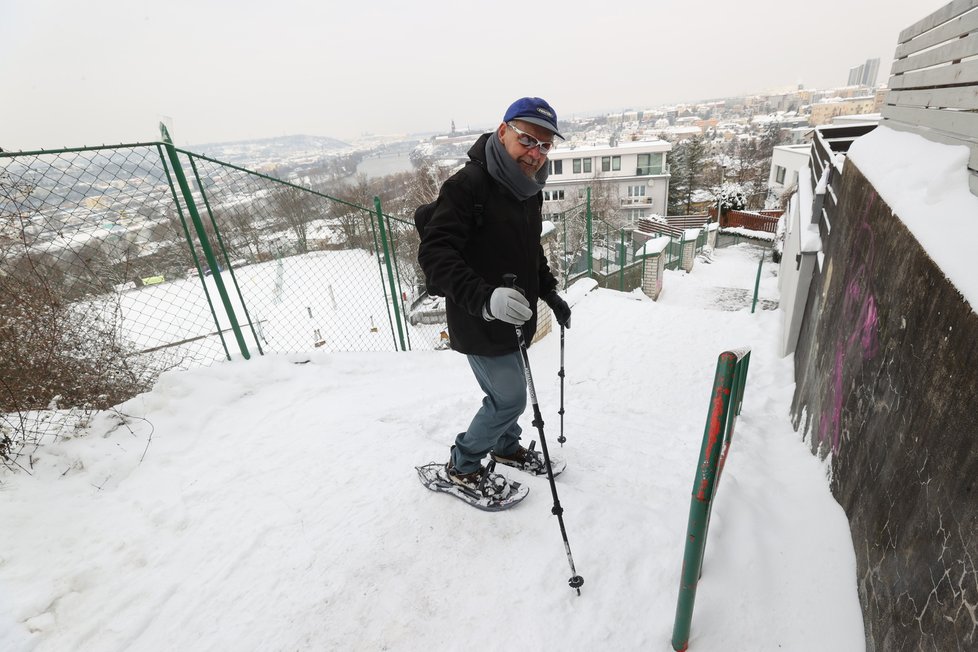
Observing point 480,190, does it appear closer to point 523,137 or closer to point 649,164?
point 523,137

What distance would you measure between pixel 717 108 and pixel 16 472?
222653 mm

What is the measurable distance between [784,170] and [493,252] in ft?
123

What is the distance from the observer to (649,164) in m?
33.8

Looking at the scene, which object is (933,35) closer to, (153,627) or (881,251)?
(881,251)

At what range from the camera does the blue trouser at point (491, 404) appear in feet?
7.56

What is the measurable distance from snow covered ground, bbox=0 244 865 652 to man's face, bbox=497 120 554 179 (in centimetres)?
191

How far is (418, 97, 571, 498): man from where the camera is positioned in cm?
195

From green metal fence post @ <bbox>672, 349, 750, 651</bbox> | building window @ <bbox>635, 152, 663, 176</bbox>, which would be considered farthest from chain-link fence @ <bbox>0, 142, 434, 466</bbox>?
building window @ <bbox>635, 152, 663, 176</bbox>

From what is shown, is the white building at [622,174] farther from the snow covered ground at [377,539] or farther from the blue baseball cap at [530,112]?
the blue baseball cap at [530,112]

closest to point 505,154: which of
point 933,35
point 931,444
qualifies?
point 931,444

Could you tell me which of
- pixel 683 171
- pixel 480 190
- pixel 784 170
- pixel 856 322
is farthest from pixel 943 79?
pixel 683 171

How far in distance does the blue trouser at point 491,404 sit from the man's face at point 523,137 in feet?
3.23

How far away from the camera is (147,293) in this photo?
524 cm

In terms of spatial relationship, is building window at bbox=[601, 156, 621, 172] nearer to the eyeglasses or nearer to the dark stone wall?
the dark stone wall
